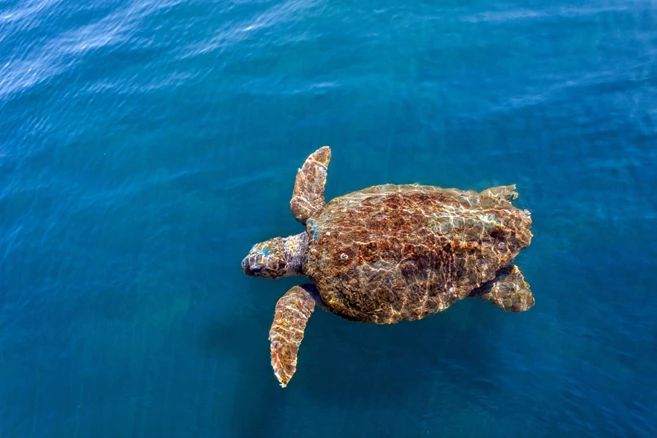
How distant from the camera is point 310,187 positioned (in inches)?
324

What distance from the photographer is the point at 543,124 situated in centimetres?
907

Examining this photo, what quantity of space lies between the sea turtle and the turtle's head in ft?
0.84

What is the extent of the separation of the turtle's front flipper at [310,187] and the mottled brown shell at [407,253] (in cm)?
106

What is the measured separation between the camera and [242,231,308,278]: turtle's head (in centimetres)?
739

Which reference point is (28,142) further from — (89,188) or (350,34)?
(350,34)

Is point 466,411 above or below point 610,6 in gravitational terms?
below

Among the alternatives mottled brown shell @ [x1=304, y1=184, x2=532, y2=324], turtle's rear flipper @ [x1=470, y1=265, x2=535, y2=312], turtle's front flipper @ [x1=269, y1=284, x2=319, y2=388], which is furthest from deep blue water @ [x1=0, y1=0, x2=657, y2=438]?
mottled brown shell @ [x1=304, y1=184, x2=532, y2=324]

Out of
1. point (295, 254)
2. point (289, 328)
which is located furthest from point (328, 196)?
point (289, 328)

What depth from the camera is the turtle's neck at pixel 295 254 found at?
7360mm

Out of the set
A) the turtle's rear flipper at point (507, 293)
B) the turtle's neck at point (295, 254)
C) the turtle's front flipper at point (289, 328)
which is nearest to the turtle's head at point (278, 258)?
the turtle's neck at point (295, 254)

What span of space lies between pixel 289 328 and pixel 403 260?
7.14ft

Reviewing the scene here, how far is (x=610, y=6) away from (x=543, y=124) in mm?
4613

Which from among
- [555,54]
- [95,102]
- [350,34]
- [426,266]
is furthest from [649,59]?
[95,102]

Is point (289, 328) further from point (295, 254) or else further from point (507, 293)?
point (507, 293)
